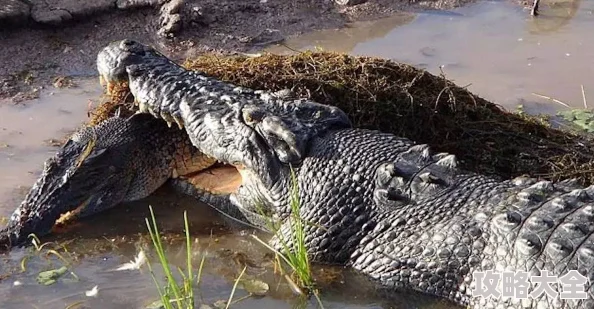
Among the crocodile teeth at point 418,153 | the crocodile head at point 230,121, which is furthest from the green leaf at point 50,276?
the crocodile teeth at point 418,153

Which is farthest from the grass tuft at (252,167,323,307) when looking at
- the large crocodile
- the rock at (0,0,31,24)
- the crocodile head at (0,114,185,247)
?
the rock at (0,0,31,24)

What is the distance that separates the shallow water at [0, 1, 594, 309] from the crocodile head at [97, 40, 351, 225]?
0.86ft

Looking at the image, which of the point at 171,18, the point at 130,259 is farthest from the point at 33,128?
the point at 171,18

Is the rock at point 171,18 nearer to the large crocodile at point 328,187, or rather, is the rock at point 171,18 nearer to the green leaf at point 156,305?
the large crocodile at point 328,187

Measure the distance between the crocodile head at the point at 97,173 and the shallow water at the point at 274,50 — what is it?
0.32 feet

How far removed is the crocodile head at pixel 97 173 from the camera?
4.54m

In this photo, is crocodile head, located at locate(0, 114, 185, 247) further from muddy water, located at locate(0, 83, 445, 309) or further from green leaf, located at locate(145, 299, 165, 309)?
green leaf, located at locate(145, 299, 165, 309)

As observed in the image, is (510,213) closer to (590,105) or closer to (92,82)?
(590,105)

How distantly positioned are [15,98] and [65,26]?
1.42 m

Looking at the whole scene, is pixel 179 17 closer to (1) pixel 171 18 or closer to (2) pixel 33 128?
(1) pixel 171 18

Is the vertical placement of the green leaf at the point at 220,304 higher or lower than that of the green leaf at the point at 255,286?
higher

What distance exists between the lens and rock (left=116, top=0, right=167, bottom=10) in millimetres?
7809

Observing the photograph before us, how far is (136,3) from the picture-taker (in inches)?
310

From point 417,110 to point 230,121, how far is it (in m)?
1.33
